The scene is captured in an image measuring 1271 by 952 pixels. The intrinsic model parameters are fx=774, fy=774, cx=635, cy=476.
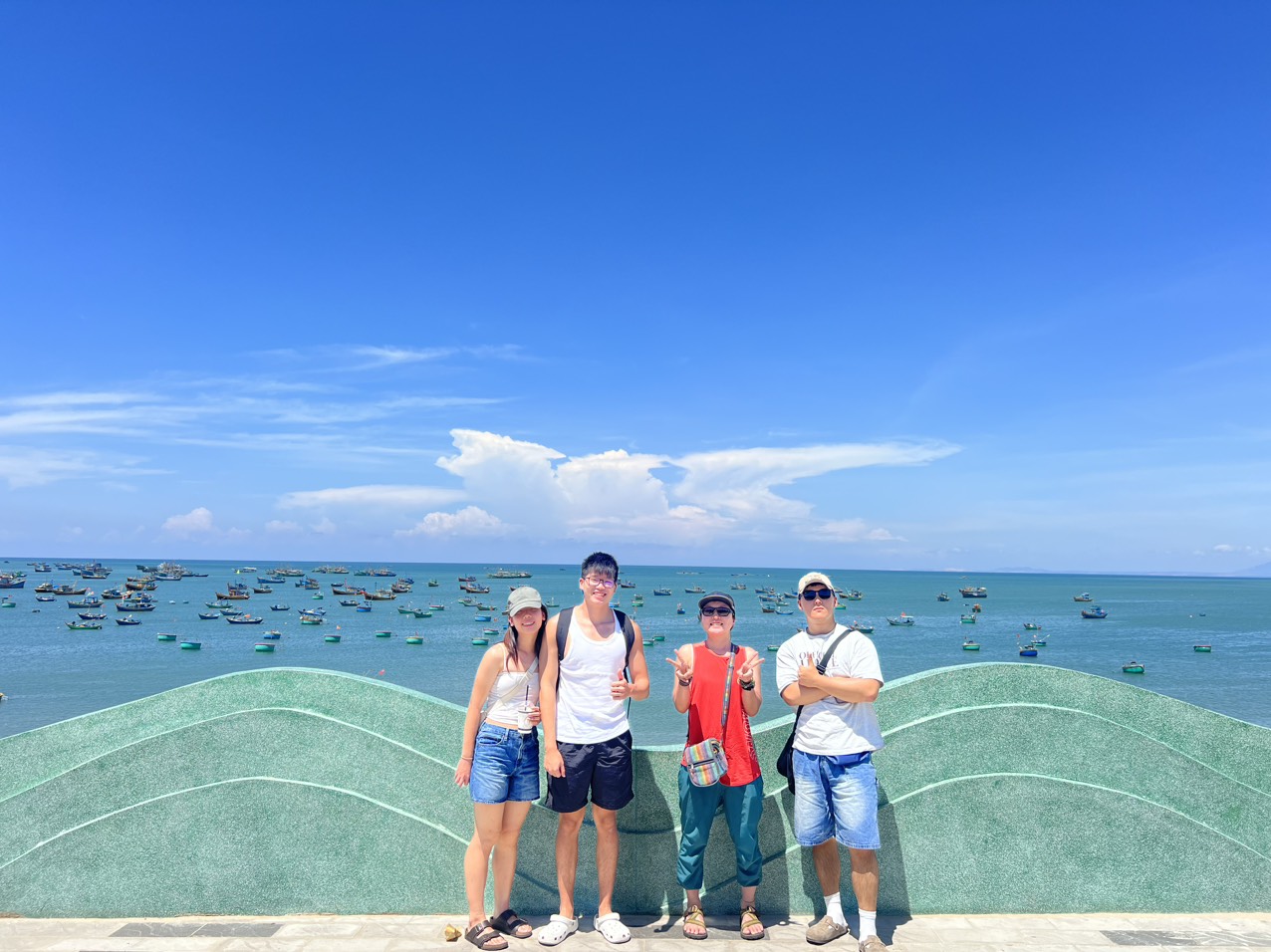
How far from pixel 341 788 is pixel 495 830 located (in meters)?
0.99

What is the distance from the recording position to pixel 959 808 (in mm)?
4277

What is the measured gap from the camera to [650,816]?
14.0 ft

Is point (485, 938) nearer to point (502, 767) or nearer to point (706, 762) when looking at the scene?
point (502, 767)

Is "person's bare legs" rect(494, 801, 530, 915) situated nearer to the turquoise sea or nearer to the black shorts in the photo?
the black shorts

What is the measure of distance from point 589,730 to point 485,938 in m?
1.10

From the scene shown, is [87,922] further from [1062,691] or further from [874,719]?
[1062,691]

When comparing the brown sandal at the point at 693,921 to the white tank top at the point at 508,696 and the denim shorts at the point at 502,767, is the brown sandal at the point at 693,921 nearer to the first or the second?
the denim shorts at the point at 502,767

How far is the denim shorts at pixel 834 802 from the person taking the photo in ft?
12.6

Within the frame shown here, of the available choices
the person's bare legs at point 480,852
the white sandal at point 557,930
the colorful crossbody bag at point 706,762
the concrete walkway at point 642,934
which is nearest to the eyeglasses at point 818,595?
the colorful crossbody bag at point 706,762

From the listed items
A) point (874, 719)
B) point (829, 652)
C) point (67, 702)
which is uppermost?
point (829, 652)

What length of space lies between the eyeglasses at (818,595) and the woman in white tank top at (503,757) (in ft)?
4.46

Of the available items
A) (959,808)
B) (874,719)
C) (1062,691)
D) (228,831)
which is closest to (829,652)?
(874,719)

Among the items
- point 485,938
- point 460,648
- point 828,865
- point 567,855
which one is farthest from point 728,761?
point 460,648

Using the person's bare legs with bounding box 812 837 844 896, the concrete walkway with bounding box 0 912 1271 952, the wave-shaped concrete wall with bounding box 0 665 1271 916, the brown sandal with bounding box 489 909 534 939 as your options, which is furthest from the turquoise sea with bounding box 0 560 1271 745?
the brown sandal with bounding box 489 909 534 939
